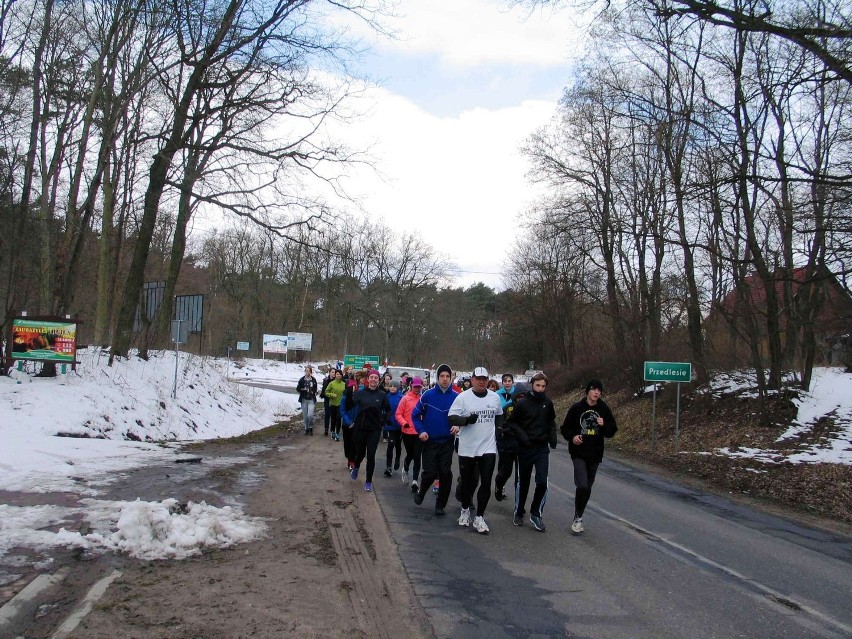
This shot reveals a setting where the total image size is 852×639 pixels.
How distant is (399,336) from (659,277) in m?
54.4

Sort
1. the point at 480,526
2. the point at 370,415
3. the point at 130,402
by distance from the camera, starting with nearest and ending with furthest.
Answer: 1. the point at 480,526
2. the point at 370,415
3. the point at 130,402

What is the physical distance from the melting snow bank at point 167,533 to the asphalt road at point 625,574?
1.74 metres

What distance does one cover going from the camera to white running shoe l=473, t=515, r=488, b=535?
25.0 ft

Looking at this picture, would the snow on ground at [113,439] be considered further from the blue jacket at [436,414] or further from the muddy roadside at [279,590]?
the blue jacket at [436,414]

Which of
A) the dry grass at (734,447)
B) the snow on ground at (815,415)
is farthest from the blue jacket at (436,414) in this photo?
the snow on ground at (815,415)

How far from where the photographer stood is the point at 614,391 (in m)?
33.2

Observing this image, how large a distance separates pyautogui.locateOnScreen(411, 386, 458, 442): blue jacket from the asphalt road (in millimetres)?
1056

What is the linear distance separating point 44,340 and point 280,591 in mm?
12164

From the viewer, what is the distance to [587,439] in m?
7.83

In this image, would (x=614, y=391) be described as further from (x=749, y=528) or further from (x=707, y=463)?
(x=749, y=528)

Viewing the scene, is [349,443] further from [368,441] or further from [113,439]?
[113,439]

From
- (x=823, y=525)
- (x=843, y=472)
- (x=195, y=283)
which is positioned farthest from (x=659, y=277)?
(x=195, y=283)

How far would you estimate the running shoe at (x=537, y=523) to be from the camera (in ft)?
26.0

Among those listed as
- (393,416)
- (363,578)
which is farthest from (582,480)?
(393,416)
